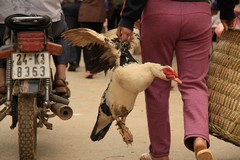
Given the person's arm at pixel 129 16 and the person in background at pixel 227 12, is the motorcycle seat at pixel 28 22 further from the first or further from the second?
the person in background at pixel 227 12

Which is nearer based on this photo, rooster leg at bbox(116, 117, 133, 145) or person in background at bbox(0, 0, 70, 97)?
rooster leg at bbox(116, 117, 133, 145)

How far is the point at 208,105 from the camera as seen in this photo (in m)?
4.79

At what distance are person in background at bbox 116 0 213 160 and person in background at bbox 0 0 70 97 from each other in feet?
3.92

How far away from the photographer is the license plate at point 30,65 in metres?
5.01

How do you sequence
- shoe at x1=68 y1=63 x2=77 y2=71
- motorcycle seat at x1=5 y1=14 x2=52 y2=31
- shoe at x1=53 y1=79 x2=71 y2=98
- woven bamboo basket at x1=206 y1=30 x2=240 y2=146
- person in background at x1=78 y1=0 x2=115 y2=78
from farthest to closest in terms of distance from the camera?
shoe at x1=68 y1=63 x2=77 y2=71 < person in background at x1=78 y1=0 x2=115 y2=78 < shoe at x1=53 y1=79 x2=71 y2=98 < motorcycle seat at x1=5 y1=14 x2=52 y2=31 < woven bamboo basket at x1=206 y1=30 x2=240 y2=146

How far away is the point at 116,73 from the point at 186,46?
0.53m

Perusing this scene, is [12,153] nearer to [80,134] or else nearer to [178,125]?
[80,134]

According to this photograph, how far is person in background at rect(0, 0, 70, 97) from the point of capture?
545cm

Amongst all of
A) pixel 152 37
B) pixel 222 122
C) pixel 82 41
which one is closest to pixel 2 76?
pixel 82 41

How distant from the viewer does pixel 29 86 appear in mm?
4949

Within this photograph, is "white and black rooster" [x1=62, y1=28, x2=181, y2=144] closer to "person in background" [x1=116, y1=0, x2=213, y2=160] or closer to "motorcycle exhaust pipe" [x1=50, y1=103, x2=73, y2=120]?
"person in background" [x1=116, y1=0, x2=213, y2=160]

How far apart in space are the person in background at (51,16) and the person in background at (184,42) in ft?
3.92

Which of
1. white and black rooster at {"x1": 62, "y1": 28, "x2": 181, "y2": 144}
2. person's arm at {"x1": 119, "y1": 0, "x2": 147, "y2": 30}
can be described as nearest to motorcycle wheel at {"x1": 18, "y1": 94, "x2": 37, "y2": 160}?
white and black rooster at {"x1": 62, "y1": 28, "x2": 181, "y2": 144}

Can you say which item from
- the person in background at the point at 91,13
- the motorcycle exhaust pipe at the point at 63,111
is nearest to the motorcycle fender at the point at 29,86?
the motorcycle exhaust pipe at the point at 63,111
